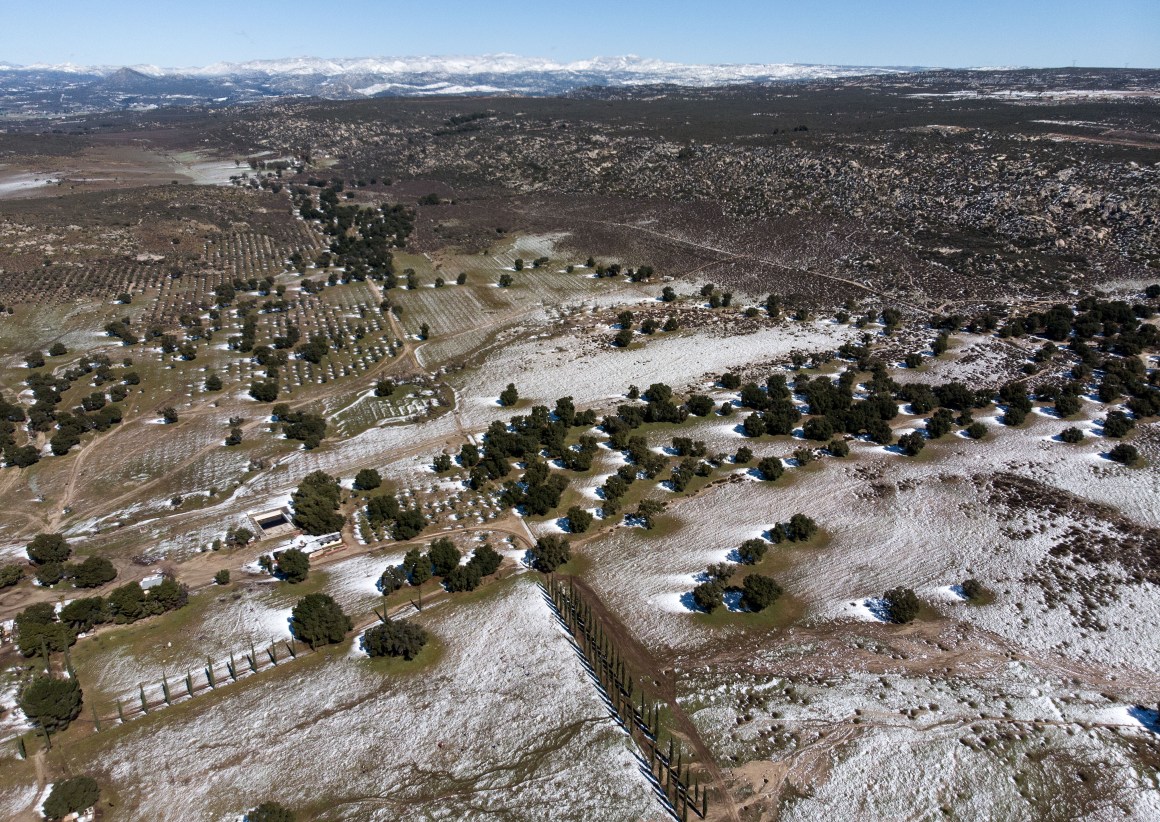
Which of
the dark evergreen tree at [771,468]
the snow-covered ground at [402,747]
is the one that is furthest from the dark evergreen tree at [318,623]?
the dark evergreen tree at [771,468]

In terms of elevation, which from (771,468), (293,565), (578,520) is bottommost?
(293,565)

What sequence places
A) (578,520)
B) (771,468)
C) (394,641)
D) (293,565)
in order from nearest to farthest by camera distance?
(394,641)
(293,565)
(578,520)
(771,468)

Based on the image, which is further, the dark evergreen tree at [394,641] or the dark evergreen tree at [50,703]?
the dark evergreen tree at [394,641]

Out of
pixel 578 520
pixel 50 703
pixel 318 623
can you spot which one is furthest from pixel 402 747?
pixel 578 520

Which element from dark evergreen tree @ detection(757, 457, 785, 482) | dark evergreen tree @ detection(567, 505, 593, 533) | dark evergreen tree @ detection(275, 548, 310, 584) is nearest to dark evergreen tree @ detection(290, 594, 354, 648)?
dark evergreen tree @ detection(275, 548, 310, 584)

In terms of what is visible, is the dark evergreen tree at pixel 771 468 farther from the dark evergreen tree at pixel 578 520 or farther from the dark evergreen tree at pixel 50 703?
the dark evergreen tree at pixel 50 703

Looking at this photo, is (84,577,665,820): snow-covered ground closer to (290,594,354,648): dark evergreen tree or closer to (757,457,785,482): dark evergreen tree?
(290,594,354,648): dark evergreen tree

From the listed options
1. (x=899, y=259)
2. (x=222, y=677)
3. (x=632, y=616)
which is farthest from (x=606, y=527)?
(x=899, y=259)

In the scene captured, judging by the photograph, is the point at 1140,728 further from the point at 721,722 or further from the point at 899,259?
the point at 899,259

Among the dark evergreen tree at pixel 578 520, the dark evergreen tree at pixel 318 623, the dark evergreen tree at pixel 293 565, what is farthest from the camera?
the dark evergreen tree at pixel 578 520

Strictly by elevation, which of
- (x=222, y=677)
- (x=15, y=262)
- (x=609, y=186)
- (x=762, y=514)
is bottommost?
(x=222, y=677)

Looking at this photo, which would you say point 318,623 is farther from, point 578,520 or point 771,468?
point 771,468
